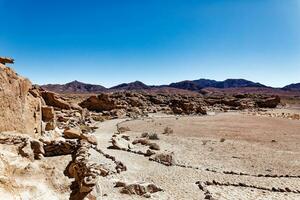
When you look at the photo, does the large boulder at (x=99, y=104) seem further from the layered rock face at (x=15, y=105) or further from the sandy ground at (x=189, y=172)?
the layered rock face at (x=15, y=105)

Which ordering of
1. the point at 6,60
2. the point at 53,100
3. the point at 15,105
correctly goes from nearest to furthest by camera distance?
the point at 15,105
the point at 6,60
the point at 53,100

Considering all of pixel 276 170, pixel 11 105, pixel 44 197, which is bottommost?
pixel 276 170

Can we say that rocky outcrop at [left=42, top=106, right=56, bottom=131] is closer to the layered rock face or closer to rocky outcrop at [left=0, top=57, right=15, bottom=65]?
the layered rock face

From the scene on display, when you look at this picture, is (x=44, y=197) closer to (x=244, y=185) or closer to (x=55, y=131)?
(x=244, y=185)

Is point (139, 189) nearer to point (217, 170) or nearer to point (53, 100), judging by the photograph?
point (217, 170)

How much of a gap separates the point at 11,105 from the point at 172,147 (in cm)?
1199

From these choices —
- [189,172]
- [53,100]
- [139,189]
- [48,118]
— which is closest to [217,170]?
[189,172]

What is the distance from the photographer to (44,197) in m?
7.90

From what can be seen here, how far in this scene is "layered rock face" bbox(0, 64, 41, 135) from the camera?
12.1 meters

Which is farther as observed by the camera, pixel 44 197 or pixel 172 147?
pixel 172 147

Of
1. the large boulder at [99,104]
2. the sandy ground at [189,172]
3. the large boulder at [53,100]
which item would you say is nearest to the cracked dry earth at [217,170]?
the sandy ground at [189,172]

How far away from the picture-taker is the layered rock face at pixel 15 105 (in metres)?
12.1

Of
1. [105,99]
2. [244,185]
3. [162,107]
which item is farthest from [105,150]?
[162,107]

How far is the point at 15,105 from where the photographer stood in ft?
43.3
